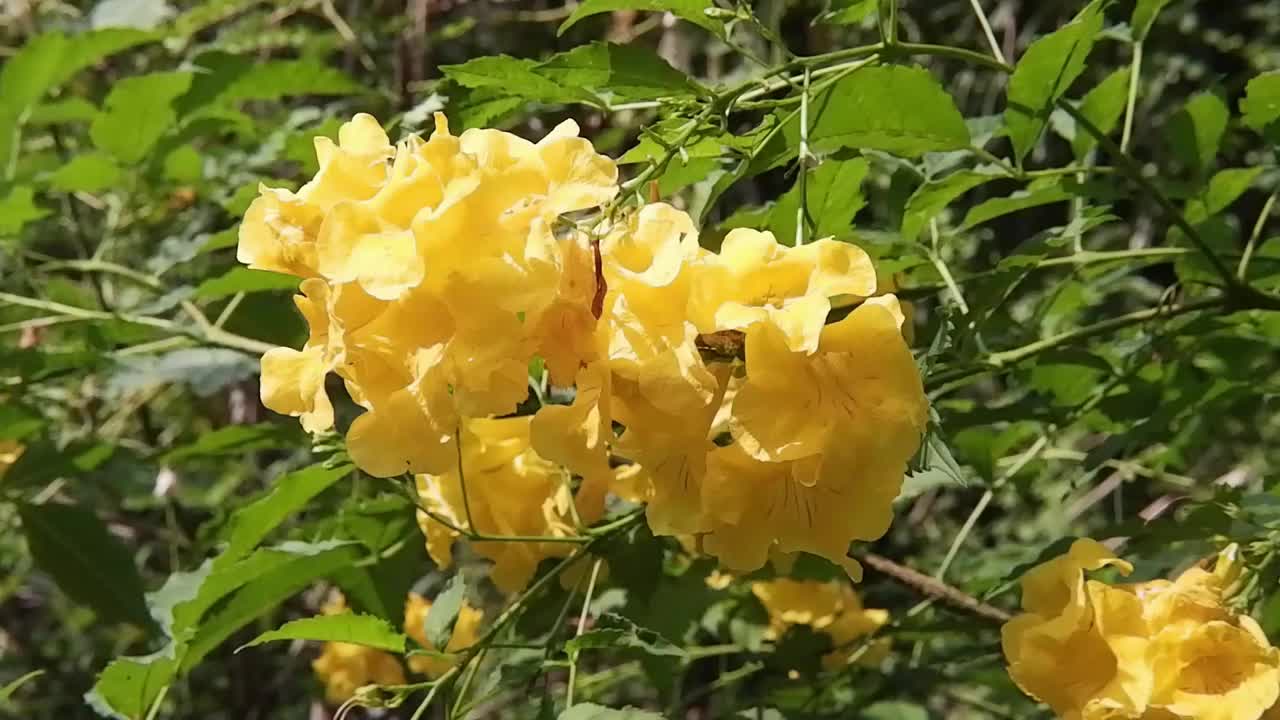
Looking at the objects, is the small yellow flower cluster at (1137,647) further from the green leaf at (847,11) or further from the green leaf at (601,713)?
the green leaf at (847,11)

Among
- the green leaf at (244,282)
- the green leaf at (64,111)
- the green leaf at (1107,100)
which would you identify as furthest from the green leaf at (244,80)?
the green leaf at (1107,100)

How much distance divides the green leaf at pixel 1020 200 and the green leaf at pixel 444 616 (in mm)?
477

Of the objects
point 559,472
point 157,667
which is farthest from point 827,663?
point 157,667

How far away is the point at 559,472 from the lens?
849mm

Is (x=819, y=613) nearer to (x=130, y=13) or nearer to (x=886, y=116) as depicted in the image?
(x=886, y=116)

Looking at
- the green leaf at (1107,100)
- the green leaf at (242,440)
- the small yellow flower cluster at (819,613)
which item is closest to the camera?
the green leaf at (1107,100)

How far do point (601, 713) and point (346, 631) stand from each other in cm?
19

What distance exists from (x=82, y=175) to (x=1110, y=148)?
987 mm

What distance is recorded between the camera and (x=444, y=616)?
847 mm

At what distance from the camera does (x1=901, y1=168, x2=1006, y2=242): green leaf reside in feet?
2.80

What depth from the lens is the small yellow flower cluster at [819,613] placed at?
4.35ft

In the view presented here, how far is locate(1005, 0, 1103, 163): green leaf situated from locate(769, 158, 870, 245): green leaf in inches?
5.7

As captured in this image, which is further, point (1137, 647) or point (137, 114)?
point (137, 114)

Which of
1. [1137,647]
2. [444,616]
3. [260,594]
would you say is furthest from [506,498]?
[1137,647]
